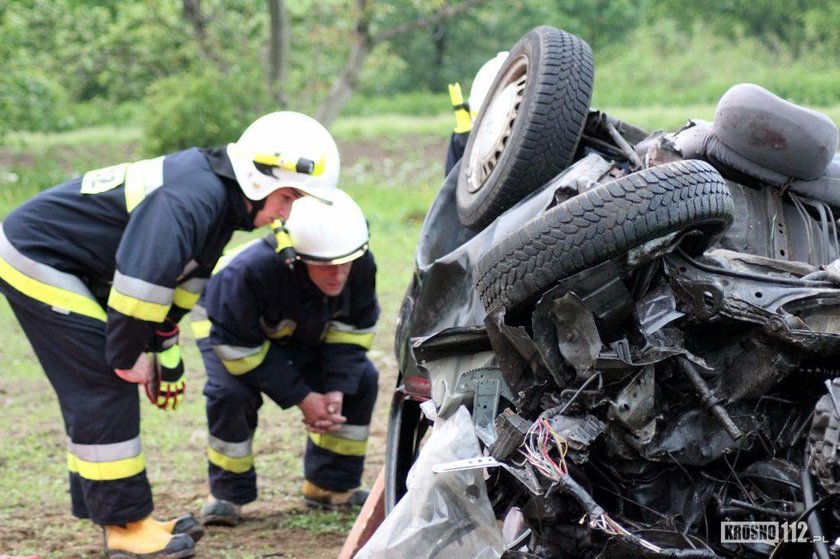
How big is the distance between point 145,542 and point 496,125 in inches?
81.0

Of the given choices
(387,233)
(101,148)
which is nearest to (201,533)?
(387,233)

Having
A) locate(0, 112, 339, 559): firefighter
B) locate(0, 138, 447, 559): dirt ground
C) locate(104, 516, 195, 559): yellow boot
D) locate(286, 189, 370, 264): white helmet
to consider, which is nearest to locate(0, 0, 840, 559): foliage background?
locate(0, 138, 447, 559): dirt ground

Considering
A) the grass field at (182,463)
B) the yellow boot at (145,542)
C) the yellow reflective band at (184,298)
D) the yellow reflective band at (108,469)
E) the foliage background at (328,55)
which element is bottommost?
the foliage background at (328,55)

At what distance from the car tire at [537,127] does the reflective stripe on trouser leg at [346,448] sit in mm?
1265

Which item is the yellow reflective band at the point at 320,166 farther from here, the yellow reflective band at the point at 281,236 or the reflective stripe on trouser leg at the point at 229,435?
the reflective stripe on trouser leg at the point at 229,435

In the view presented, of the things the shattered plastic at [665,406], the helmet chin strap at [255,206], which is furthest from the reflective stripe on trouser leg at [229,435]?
the shattered plastic at [665,406]

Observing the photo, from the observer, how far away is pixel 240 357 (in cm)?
474

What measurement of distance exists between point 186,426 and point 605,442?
374 centimetres

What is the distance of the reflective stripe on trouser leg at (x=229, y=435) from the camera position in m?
4.87

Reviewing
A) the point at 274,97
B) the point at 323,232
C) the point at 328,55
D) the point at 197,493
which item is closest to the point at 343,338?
the point at 323,232

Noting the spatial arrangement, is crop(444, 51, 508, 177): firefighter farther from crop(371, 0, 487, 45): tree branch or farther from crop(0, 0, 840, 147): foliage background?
crop(371, 0, 487, 45): tree branch

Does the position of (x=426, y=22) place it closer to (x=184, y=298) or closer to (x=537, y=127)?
(x=184, y=298)

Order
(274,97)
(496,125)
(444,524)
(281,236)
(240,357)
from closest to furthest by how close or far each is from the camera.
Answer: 1. (444,524)
2. (496,125)
3. (281,236)
4. (240,357)
5. (274,97)

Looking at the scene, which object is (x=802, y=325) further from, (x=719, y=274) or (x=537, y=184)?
(x=537, y=184)
